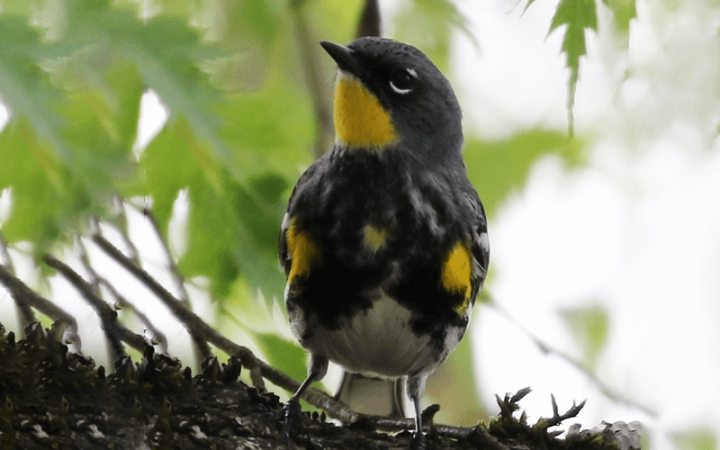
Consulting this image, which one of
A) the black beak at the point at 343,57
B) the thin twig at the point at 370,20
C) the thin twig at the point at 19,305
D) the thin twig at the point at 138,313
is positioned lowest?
the thin twig at the point at 19,305

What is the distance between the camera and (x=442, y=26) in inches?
36.8

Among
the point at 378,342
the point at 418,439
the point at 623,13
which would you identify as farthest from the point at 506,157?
the point at 418,439

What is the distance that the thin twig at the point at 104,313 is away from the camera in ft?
1.29

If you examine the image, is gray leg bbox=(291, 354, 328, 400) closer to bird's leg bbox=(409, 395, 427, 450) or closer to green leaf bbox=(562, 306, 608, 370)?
bird's leg bbox=(409, 395, 427, 450)

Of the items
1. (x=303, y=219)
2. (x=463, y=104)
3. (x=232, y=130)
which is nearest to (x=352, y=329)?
(x=303, y=219)

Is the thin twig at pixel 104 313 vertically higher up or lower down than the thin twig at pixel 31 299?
higher up

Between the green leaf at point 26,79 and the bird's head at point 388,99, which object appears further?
the bird's head at point 388,99

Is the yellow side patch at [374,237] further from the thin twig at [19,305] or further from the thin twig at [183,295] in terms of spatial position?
the thin twig at [19,305]

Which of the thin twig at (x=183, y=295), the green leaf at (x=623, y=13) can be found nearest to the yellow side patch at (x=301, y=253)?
the thin twig at (x=183, y=295)

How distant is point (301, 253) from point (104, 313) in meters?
0.29

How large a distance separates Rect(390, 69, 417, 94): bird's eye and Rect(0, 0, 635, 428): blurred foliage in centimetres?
11

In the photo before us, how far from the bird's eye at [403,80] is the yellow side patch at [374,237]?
152mm

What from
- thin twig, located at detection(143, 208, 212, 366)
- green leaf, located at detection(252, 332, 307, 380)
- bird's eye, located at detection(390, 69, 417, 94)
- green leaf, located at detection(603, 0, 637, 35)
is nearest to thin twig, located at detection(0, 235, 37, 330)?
thin twig, located at detection(143, 208, 212, 366)

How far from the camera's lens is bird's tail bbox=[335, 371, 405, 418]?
854 millimetres
